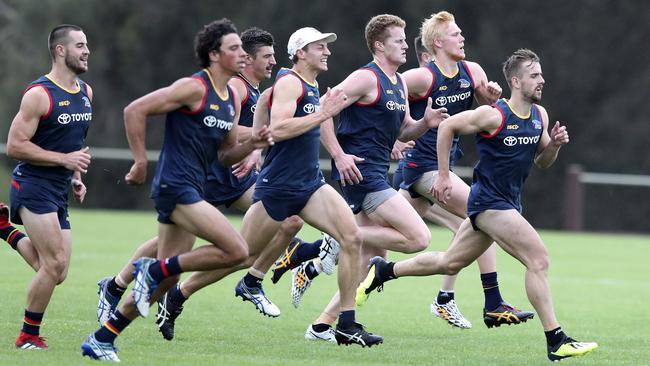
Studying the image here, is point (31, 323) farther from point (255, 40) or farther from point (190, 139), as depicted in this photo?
point (255, 40)

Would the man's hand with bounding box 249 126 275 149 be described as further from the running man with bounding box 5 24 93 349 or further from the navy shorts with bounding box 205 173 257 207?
the navy shorts with bounding box 205 173 257 207

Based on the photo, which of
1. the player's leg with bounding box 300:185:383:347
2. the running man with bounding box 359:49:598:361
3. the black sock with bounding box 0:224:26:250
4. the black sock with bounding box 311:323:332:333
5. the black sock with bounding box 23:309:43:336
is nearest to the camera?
the black sock with bounding box 23:309:43:336

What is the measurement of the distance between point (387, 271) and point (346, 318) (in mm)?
1321

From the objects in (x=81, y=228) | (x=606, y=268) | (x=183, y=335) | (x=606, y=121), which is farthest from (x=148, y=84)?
(x=183, y=335)

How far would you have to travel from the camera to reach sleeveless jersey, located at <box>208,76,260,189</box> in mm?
10898

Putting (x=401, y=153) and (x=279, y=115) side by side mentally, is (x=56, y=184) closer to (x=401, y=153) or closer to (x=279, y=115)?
(x=279, y=115)

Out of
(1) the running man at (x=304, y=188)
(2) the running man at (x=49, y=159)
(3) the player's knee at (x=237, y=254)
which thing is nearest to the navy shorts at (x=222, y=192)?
(1) the running man at (x=304, y=188)

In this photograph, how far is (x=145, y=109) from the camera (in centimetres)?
784

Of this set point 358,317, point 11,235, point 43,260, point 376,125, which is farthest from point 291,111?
point 358,317

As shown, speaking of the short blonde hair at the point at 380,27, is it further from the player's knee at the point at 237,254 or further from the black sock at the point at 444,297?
the player's knee at the point at 237,254

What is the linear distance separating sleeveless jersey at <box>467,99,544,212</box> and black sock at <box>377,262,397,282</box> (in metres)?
1.31

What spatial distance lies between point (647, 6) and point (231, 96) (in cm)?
3087

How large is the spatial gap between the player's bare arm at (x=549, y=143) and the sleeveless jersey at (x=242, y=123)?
2.82m

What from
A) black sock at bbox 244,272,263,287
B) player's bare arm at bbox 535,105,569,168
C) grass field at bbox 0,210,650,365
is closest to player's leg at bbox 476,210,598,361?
grass field at bbox 0,210,650,365
